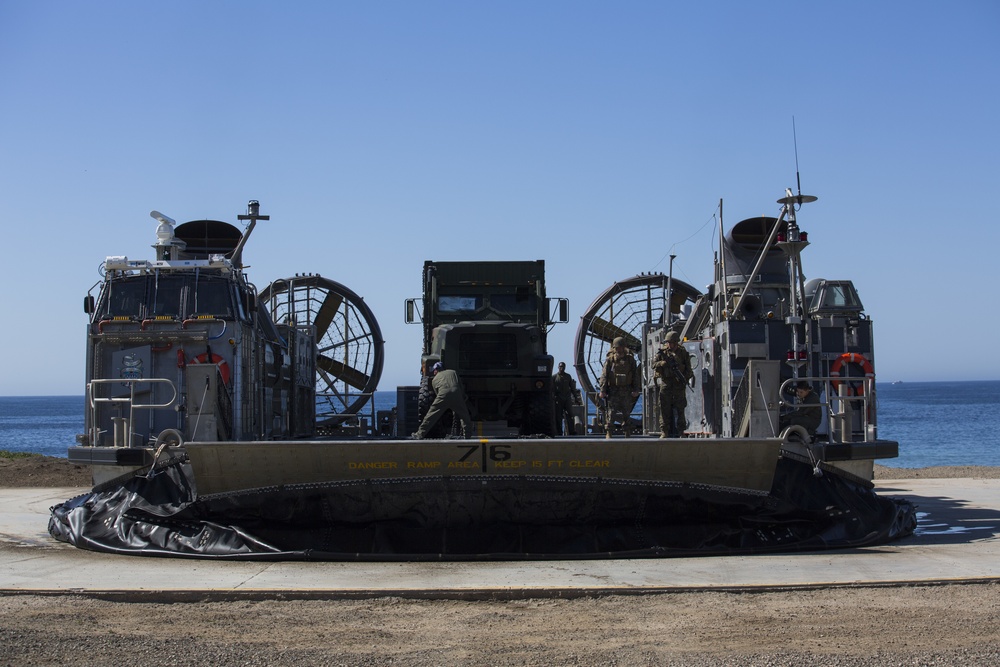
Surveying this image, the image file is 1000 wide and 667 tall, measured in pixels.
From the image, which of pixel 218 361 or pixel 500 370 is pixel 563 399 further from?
pixel 218 361

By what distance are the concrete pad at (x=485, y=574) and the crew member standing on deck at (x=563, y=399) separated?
4964 mm

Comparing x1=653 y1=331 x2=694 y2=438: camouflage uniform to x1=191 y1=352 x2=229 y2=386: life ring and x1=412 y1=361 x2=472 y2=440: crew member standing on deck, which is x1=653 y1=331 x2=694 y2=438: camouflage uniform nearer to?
x1=412 y1=361 x2=472 y2=440: crew member standing on deck

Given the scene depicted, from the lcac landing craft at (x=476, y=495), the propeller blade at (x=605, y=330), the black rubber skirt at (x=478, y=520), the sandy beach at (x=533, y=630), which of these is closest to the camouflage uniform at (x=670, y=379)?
the lcac landing craft at (x=476, y=495)

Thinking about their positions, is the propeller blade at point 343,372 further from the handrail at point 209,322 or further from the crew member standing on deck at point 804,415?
the crew member standing on deck at point 804,415

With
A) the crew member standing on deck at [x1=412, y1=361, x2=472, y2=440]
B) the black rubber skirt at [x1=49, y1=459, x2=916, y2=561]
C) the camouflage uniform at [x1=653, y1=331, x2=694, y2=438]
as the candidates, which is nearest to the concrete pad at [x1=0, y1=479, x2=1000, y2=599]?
the black rubber skirt at [x1=49, y1=459, x2=916, y2=561]

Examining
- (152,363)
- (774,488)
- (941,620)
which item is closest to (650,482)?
(774,488)

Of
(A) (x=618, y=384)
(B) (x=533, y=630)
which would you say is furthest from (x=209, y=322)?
(B) (x=533, y=630)

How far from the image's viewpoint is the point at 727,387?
12070mm

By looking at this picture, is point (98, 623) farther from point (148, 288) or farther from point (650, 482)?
point (148, 288)

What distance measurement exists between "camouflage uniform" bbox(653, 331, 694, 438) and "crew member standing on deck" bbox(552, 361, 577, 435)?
240 cm

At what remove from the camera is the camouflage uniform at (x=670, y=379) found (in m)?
11.2

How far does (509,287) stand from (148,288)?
15.6 feet

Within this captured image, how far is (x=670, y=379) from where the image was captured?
11188 millimetres

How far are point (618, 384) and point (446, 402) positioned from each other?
2.27m
